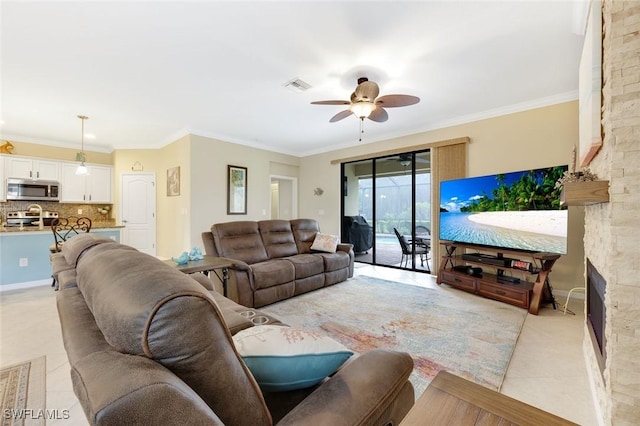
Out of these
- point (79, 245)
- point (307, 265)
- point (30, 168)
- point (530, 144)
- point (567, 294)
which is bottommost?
point (567, 294)

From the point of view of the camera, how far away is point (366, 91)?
109 inches

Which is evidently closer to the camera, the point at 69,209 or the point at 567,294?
the point at 567,294

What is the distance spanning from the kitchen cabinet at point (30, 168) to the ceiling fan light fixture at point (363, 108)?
236 inches

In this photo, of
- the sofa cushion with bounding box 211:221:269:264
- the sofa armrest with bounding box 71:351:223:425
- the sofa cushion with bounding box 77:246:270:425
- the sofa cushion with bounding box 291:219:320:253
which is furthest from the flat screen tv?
the sofa armrest with bounding box 71:351:223:425

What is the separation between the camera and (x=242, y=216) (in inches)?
219

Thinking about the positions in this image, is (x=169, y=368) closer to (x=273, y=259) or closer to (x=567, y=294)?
(x=273, y=259)

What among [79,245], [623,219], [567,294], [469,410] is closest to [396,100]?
[623,219]

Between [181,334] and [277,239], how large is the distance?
3.47m

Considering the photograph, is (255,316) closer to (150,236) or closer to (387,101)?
(387,101)

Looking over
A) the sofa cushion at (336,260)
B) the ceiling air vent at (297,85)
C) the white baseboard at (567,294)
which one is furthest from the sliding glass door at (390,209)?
the ceiling air vent at (297,85)

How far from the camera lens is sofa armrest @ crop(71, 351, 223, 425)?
44cm

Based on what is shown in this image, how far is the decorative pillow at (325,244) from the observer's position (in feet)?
13.9

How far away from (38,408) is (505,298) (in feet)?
13.5

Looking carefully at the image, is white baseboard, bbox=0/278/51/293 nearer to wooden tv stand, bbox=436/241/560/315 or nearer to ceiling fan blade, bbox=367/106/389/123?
ceiling fan blade, bbox=367/106/389/123
